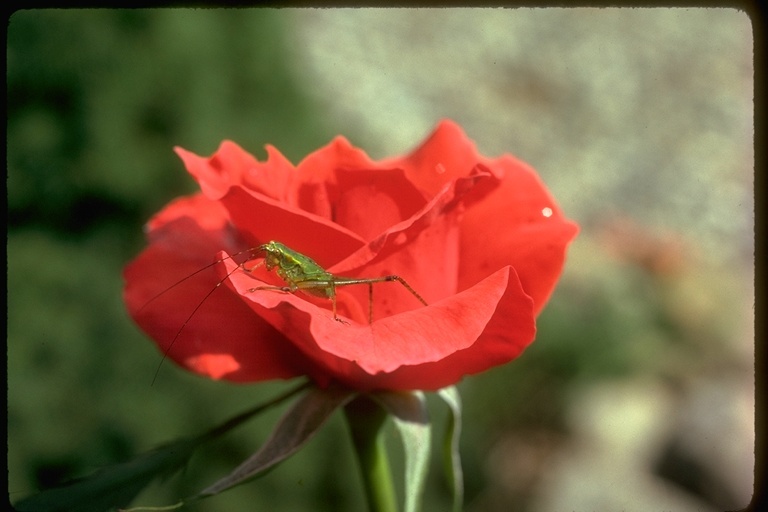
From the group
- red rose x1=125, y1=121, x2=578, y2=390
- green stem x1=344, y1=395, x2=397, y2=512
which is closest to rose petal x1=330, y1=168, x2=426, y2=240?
red rose x1=125, y1=121, x2=578, y2=390

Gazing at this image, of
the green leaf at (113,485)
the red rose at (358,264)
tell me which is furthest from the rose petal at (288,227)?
the green leaf at (113,485)

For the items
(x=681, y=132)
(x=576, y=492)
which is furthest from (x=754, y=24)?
(x=681, y=132)

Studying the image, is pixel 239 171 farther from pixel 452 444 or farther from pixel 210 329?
pixel 452 444

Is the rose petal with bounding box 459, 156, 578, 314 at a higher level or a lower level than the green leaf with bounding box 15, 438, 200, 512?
higher

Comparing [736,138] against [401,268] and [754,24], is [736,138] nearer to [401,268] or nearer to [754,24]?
[754,24]

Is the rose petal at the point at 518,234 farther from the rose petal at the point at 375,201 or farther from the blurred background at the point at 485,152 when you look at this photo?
the blurred background at the point at 485,152

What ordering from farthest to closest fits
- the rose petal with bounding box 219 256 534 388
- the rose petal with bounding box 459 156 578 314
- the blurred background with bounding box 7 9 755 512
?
the blurred background with bounding box 7 9 755 512, the rose petal with bounding box 459 156 578 314, the rose petal with bounding box 219 256 534 388

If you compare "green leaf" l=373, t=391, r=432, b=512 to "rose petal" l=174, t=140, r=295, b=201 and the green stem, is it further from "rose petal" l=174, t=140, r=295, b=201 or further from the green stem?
"rose petal" l=174, t=140, r=295, b=201
